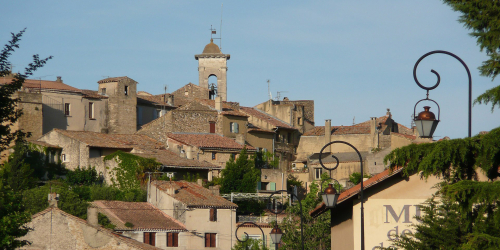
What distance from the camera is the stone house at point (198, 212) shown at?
46.5 metres

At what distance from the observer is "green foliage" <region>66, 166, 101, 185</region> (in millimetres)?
52219

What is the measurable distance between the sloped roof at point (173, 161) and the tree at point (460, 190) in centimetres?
3649

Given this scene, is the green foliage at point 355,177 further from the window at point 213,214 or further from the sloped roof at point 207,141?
the window at point 213,214

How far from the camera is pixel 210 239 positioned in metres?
47.3

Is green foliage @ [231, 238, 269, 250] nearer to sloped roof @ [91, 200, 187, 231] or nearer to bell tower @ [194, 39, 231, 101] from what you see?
sloped roof @ [91, 200, 187, 231]

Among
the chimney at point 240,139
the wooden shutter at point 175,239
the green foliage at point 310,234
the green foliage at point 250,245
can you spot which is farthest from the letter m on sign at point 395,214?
the chimney at point 240,139

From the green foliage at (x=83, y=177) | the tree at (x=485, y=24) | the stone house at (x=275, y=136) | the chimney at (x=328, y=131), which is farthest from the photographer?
the chimney at (x=328, y=131)

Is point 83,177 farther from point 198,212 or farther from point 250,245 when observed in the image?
point 250,245

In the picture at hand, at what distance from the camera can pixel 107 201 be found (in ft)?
150

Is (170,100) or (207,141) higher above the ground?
(170,100)

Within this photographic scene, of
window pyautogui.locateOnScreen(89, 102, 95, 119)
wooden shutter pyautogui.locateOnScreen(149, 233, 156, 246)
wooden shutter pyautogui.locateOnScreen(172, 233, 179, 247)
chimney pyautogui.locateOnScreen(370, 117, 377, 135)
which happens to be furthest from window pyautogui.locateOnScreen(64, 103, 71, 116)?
chimney pyautogui.locateOnScreen(370, 117, 377, 135)

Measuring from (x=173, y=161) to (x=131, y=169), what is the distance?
3.44 m

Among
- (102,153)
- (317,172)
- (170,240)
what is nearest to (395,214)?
(170,240)

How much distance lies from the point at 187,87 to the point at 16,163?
29.6 meters
